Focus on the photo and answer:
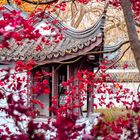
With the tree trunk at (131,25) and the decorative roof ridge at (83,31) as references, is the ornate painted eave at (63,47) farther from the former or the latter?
the tree trunk at (131,25)

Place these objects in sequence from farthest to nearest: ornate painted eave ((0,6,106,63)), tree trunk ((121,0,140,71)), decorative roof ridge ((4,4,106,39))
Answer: ornate painted eave ((0,6,106,63)) < decorative roof ridge ((4,4,106,39)) < tree trunk ((121,0,140,71))

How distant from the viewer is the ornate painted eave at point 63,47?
8.30m

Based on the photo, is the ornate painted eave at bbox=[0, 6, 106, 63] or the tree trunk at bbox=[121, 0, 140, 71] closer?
the tree trunk at bbox=[121, 0, 140, 71]

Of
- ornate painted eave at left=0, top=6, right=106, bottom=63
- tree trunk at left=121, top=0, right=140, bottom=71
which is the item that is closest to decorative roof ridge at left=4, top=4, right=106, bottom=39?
ornate painted eave at left=0, top=6, right=106, bottom=63

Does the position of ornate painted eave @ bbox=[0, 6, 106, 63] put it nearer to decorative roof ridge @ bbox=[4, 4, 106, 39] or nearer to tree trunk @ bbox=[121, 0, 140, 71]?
decorative roof ridge @ bbox=[4, 4, 106, 39]

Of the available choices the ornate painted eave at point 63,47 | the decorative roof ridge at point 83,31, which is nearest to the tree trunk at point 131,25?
the decorative roof ridge at point 83,31

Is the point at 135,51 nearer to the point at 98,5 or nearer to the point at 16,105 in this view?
the point at 16,105

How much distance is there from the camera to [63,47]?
938 cm

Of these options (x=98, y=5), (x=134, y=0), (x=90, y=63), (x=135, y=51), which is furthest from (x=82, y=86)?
(x=98, y=5)

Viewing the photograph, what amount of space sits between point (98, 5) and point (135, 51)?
49.0ft

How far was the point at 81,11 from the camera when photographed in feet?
64.3

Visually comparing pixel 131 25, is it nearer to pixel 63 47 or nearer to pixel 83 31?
pixel 83 31

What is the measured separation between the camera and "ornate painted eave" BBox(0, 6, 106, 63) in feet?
27.2

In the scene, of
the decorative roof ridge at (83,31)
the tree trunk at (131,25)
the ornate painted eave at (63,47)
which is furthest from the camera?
the ornate painted eave at (63,47)
